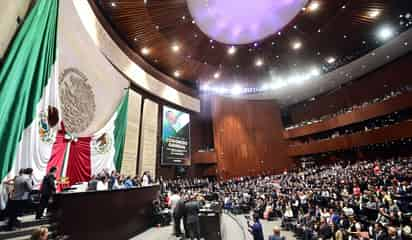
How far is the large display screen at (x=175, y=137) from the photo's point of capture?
14.8 m

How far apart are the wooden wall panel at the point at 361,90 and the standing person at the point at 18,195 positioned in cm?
2072

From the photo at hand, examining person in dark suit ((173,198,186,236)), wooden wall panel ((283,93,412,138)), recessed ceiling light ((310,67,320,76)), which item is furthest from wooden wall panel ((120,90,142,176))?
wooden wall panel ((283,93,412,138))

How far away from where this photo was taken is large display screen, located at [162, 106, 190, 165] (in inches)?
584

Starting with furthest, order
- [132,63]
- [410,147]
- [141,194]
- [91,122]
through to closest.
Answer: [410,147]
[132,63]
[91,122]
[141,194]

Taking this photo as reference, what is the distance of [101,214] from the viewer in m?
4.30

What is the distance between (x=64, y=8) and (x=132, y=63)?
597cm

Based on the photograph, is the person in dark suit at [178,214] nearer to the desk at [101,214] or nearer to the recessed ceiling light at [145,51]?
the desk at [101,214]

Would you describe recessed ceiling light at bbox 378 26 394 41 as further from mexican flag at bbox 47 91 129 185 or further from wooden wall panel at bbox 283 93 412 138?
mexican flag at bbox 47 91 129 185

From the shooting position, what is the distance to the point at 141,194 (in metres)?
6.00

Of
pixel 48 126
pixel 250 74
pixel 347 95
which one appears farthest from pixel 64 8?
pixel 347 95

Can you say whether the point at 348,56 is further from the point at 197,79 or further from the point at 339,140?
the point at 197,79

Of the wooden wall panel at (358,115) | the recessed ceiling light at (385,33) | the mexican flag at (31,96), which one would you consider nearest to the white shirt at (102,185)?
the mexican flag at (31,96)

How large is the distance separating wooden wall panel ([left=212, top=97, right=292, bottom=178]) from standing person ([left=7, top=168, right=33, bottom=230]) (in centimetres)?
1517

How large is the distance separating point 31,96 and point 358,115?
19.1 metres
